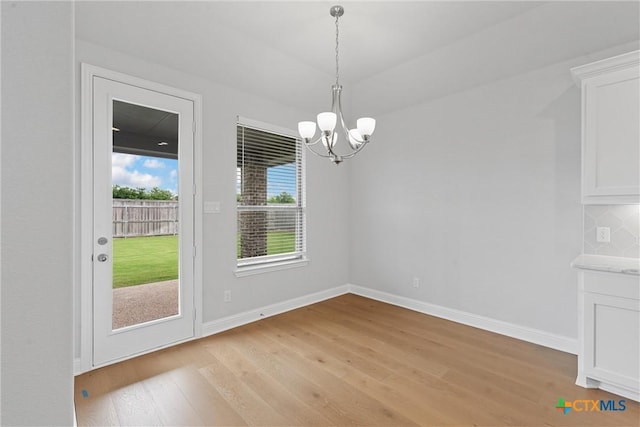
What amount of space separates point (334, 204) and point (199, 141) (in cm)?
217

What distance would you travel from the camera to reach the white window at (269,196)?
3541 mm

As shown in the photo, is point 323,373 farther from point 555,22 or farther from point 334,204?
point 555,22

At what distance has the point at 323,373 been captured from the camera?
243 cm

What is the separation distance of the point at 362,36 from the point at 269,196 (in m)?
2.07

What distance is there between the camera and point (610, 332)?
2084mm

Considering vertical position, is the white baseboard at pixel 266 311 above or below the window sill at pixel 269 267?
below

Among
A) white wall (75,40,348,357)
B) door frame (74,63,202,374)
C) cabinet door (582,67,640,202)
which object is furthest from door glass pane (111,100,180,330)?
cabinet door (582,67,640,202)

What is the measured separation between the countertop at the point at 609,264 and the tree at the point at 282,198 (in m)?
3.00

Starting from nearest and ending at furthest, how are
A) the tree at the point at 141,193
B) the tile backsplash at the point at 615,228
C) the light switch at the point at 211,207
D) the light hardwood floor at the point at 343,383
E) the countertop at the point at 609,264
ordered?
the light hardwood floor at the point at 343,383 < the countertop at the point at 609,264 < the tile backsplash at the point at 615,228 < the tree at the point at 141,193 < the light switch at the point at 211,207

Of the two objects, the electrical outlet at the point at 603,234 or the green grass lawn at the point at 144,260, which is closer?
the electrical outlet at the point at 603,234

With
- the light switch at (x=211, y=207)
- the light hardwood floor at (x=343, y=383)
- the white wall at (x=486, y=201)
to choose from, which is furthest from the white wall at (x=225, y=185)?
the white wall at (x=486, y=201)

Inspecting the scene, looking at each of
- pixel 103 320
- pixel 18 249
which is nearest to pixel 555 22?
pixel 18 249

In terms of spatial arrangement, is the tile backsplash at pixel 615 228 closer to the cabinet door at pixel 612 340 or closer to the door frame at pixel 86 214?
the cabinet door at pixel 612 340

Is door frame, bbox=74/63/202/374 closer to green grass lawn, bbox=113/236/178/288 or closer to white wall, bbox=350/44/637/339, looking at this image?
green grass lawn, bbox=113/236/178/288
